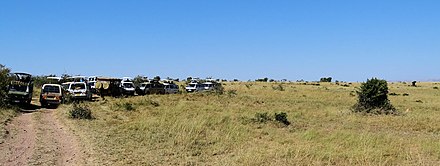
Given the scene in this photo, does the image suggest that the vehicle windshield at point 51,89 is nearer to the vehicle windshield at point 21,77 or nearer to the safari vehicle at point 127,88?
the vehicle windshield at point 21,77

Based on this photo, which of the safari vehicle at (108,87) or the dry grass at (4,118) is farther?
the safari vehicle at (108,87)

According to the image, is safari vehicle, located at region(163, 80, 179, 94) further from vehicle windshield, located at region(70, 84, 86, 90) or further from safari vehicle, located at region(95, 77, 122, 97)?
vehicle windshield, located at region(70, 84, 86, 90)

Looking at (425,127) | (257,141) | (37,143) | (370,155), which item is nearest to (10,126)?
(37,143)

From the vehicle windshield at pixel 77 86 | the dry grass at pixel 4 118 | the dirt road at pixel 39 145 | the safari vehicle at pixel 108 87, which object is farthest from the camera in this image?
the safari vehicle at pixel 108 87

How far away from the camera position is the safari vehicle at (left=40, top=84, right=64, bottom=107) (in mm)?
25766

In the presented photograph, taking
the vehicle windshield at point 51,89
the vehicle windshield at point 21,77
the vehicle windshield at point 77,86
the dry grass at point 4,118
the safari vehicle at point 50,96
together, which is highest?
the vehicle windshield at point 21,77

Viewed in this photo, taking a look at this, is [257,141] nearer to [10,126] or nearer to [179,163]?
[179,163]

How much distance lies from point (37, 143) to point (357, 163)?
27.9ft

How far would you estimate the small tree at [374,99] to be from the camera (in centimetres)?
2583

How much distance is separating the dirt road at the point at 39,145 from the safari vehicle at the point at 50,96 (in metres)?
8.37

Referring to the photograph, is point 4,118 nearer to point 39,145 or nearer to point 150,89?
point 39,145

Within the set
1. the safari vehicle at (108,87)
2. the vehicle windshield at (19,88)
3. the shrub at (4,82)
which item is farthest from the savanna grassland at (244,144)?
the safari vehicle at (108,87)

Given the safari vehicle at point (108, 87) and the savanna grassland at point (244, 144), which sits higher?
the safari vehicle at point (108, 87)

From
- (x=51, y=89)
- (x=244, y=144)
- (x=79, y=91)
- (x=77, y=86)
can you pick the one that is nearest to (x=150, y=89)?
(x=77, y=86)
